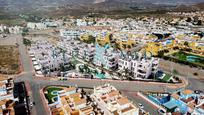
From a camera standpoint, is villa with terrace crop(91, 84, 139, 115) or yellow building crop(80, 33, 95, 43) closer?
villa with terrace crop(91, 84, 139, 115)

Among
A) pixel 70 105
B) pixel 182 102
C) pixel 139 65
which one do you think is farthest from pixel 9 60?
pixel 182 102

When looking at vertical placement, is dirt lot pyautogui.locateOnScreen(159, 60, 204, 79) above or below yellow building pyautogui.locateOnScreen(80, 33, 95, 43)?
below

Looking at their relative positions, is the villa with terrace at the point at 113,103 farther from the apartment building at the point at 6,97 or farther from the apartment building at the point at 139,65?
the apartment building at the point at 139,65

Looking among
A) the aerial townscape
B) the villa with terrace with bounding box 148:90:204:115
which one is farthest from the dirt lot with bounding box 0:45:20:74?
the villa with terrace with bounding box 148:90:204:115

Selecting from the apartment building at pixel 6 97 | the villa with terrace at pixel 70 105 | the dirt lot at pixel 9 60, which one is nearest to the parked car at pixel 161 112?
the villa with terrace at pixel 70 105

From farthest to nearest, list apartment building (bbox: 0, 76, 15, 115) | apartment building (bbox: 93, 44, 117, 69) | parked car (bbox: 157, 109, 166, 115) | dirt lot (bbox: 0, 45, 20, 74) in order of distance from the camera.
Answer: dirt lot (bbox: 0, 45, 20, 74) < apartment building (bbox: 93, 44, 117, 69) < parked car (bbox: 157, 109, 166, 115) < apartment building (bbox: 0, 76, 15, 115)

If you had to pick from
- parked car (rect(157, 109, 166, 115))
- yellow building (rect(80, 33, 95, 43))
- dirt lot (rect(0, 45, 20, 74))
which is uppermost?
yellow building (rect(80, 33, 95, 43))

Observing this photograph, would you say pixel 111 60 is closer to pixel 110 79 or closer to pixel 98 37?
pixel 110 79

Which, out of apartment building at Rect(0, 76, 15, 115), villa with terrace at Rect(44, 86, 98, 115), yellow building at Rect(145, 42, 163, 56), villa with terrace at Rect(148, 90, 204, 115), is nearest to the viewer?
villa with terrace at Rect(44, 86, 98, 115)

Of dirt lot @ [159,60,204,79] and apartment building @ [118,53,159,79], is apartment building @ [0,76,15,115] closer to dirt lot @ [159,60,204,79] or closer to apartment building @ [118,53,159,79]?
apartment building @ [118,53,159,79]
